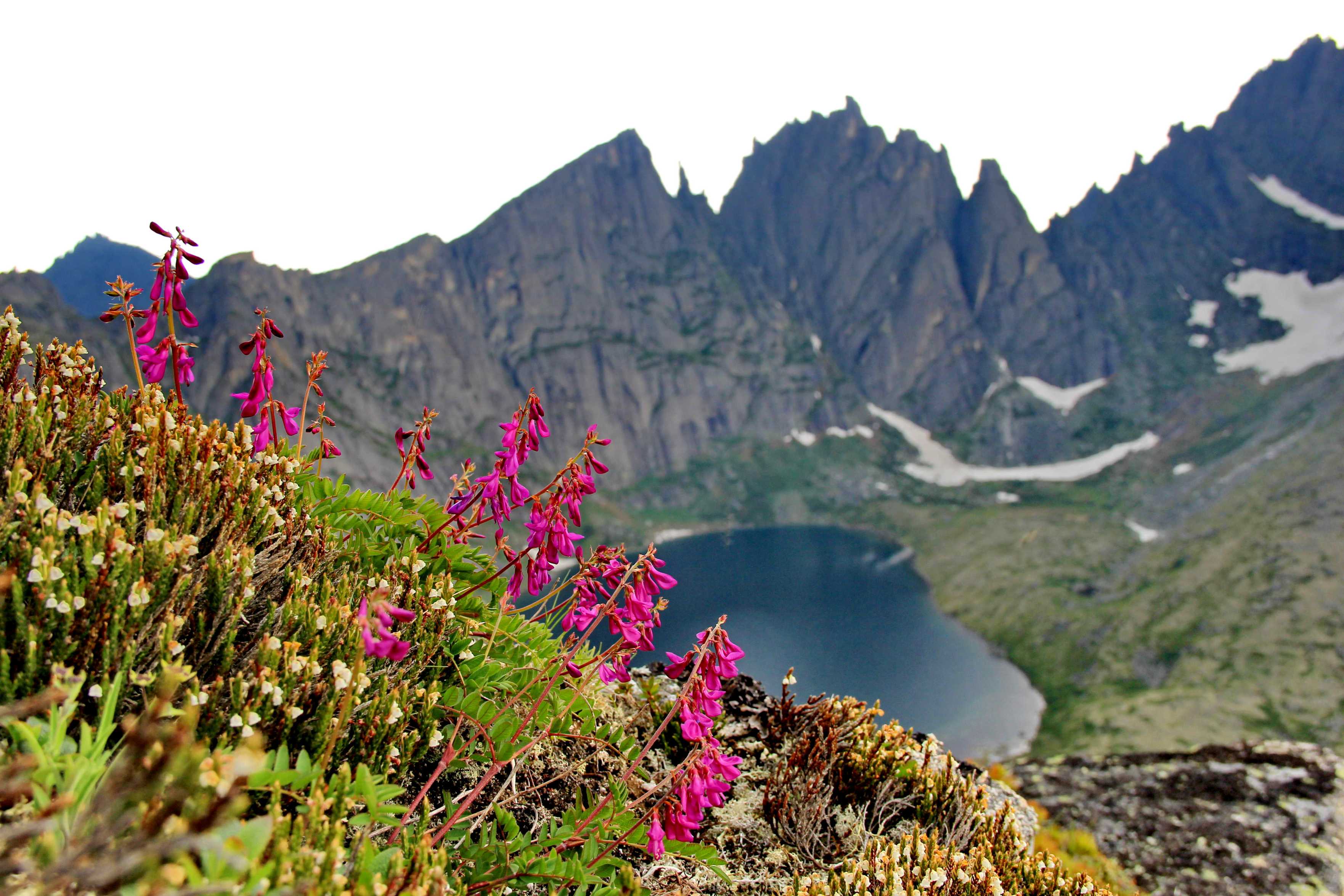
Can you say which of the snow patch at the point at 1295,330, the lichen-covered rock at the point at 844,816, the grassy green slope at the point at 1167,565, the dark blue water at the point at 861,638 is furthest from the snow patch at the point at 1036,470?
the lichen-covered rock at the point at 844,816

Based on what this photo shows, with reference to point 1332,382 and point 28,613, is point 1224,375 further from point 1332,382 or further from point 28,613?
point 28,613

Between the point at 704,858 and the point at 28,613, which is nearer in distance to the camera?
the point at 28,613

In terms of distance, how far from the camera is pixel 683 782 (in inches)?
128

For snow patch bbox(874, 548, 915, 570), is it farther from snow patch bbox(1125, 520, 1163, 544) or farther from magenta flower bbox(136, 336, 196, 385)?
magenta flower bbox(136, 336, 196, 385)

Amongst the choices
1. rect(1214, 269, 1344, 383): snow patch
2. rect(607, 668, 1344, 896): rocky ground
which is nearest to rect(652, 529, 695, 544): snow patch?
rect(1214, 269, 1344, 383): snow patch

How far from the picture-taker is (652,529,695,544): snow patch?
171m

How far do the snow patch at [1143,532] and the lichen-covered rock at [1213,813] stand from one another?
136079 mm

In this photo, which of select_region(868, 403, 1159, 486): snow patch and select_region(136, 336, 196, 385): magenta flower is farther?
select_region(868, 403, 1159, 486): snow patch

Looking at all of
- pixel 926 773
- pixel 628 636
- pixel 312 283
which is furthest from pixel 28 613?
pixel 312 283

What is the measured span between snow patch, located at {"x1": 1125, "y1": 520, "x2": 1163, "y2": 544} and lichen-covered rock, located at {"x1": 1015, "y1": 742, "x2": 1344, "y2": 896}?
446 feet

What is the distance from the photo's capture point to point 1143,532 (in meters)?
133

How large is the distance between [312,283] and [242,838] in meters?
202

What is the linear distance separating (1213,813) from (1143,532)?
148693 mm

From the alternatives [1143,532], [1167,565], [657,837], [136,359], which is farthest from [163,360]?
[1143,532]
